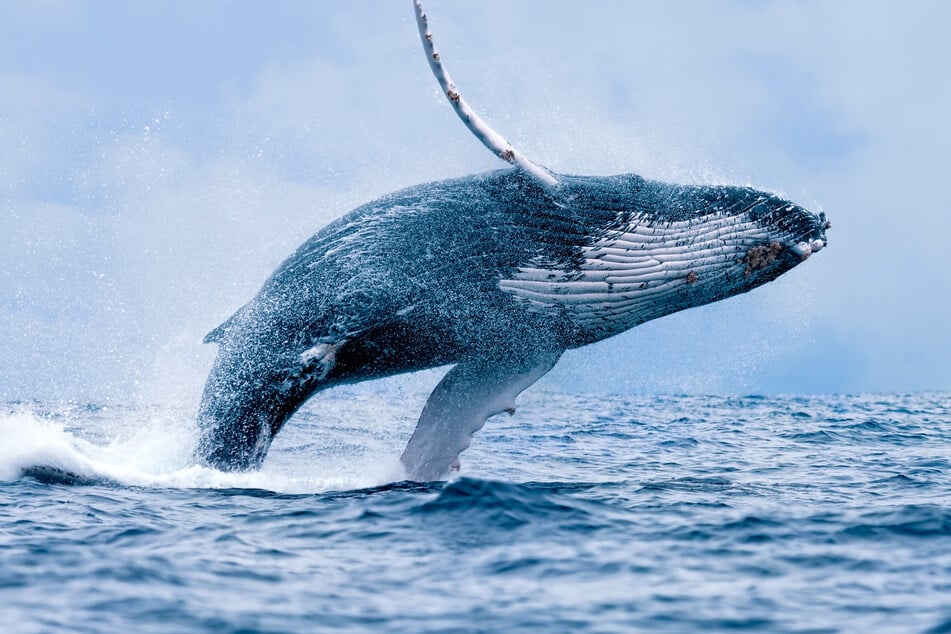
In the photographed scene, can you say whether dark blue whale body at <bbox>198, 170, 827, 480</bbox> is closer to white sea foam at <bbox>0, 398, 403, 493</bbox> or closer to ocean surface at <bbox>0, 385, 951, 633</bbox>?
white sea foam at <bbox>0, 398, 403, 493</bbox>

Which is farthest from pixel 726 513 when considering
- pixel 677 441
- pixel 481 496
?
pixel 677 441

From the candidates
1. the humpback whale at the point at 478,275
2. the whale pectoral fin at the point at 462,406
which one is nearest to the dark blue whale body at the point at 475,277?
the humpback whale at the point at 478,275

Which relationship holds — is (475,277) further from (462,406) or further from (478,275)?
(462,406)

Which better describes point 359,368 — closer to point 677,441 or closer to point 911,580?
point 911,580

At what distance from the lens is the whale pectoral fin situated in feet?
33.5

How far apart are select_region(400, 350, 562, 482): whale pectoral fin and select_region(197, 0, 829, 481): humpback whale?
11.3 inches

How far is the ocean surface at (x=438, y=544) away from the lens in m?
5.49

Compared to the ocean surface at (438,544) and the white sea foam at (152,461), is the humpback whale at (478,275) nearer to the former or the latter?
the white sea foam at (152,461)

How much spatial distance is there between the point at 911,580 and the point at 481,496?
11.0 feet

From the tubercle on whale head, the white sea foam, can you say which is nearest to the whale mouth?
the tubercle on whale head

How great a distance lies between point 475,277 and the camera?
30.9 ft

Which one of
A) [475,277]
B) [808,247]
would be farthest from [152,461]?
[808,247]

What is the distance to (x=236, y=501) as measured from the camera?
28.5 feet

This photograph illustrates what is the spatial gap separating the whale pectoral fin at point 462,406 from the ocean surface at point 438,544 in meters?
0.38
